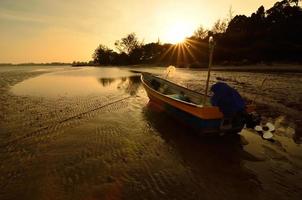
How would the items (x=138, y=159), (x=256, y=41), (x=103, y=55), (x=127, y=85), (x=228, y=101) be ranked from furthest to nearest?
(x=103, y=55), (x=256, y=41), (x=127, y=85), (x=228, y=101), (x=138, y=159)

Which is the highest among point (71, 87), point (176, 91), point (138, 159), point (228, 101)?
point (228, 101)

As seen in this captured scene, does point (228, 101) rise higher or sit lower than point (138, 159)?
higher

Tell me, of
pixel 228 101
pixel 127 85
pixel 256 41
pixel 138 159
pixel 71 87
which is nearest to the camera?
pixel 138 159

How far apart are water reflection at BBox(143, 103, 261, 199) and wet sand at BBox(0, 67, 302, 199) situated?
22 millimetres

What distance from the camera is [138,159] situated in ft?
20.4

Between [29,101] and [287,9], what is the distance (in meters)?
51.1

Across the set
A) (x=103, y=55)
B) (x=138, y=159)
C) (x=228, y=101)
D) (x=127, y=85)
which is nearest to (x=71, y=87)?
(x=127, y=85)

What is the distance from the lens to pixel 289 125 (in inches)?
339

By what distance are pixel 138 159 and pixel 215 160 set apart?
218 centimetres

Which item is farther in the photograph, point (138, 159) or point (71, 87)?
point (71, 87)

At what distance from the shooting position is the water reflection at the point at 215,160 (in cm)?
493

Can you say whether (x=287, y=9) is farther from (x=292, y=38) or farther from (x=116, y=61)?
(x=116, y=61)

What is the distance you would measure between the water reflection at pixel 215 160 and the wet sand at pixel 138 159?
0.07ft

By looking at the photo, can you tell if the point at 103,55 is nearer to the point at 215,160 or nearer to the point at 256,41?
the point at 256,41
